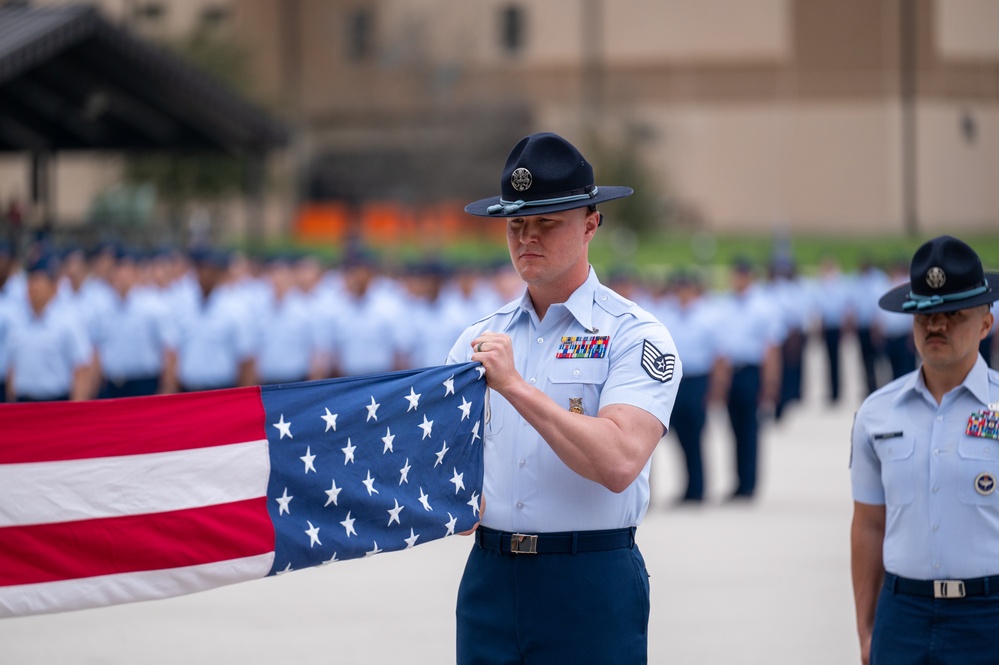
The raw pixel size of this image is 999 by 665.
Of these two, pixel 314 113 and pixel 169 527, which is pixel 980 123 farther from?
pixel 169 527

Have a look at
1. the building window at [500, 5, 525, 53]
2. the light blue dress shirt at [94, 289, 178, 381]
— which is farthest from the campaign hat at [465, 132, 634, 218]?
the building window at [500, 5, 525, 53]

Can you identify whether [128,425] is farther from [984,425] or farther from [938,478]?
[984,425]

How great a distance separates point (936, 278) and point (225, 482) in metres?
2.28

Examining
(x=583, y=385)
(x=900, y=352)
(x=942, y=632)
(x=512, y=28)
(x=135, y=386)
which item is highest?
(x=512, y=28)

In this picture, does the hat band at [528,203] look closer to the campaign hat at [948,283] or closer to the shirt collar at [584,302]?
the shirt collar at [584,302]

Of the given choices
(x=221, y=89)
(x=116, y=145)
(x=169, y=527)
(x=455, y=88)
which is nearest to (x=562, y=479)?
(x=169, y=527)

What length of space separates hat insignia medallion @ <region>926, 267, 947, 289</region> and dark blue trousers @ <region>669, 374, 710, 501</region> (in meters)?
9.08

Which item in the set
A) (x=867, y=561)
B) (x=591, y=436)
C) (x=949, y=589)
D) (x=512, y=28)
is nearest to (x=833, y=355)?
(x=867, y=561)

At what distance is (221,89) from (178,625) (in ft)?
48.3

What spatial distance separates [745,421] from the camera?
14.4m

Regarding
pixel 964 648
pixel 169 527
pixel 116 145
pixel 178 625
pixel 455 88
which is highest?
pixel 455 88

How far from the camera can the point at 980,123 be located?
197 feet

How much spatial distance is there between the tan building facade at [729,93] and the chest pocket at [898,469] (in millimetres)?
53182

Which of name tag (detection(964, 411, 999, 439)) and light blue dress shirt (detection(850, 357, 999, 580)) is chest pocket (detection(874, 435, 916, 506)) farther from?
name tag (detection(964, 411, 999, 439))
